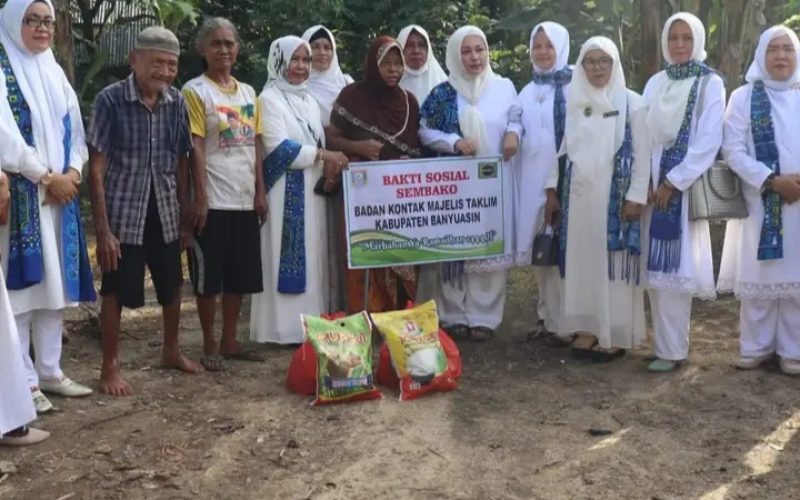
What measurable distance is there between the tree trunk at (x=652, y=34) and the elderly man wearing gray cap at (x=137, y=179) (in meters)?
4.13

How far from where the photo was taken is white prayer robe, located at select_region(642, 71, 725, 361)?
501 centimetres

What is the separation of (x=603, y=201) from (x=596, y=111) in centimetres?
51

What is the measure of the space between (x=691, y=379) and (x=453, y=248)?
5.09ft

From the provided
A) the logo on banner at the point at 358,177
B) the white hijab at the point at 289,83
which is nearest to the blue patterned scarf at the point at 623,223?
the logo on banner at the point at 358,177

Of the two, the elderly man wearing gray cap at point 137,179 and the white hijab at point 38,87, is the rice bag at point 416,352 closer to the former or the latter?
the elderly man wearing gray cap at point 137,179

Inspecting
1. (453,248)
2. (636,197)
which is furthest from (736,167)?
(453,248)

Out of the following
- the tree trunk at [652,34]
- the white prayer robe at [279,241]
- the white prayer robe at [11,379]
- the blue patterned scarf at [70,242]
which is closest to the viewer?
the white prayer robe at [11,379]

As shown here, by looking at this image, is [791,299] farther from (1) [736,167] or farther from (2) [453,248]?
(2) [453,248]

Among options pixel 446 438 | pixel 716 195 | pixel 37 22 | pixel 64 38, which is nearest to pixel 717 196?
pixel 716 195

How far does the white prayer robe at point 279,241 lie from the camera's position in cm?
538

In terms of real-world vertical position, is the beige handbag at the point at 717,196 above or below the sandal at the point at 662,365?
above

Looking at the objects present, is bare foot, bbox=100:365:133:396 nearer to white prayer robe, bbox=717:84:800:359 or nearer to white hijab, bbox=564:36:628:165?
white hijab, bbox=564:36:628:165

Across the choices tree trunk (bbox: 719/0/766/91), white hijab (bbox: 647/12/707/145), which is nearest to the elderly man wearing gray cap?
white hijab (bbox: 647/12/707/145)

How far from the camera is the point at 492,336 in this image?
6020 mm
